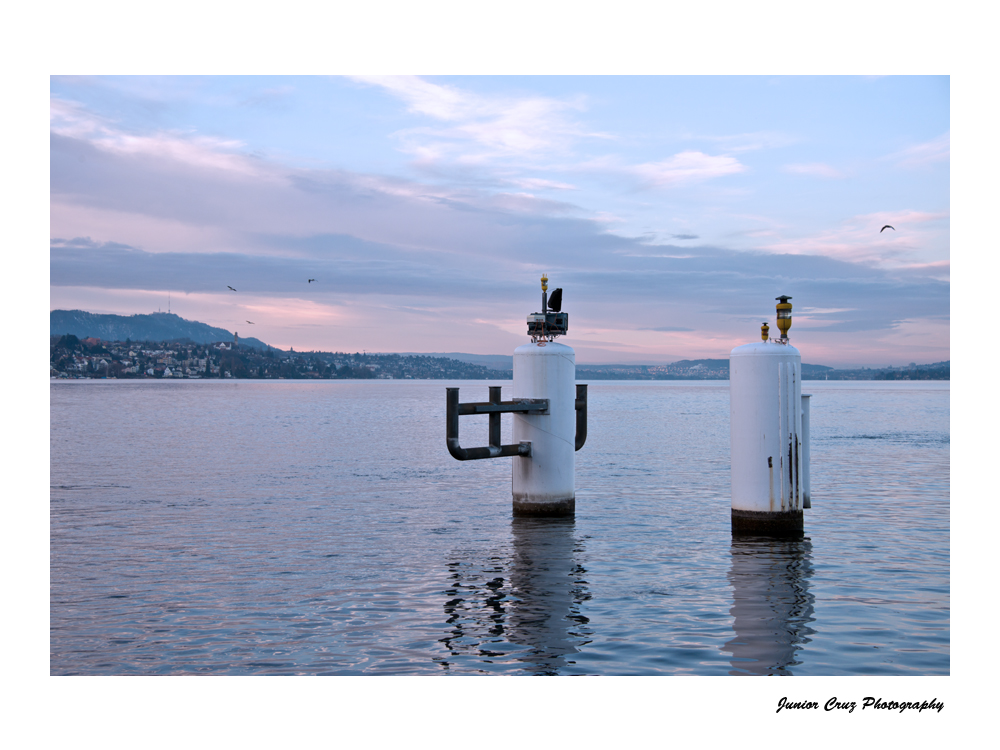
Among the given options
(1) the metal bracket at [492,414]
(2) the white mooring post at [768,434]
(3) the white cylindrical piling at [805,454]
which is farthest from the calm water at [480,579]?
(1) the metal bracket at [492,414]

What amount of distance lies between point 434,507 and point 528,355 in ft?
18.6

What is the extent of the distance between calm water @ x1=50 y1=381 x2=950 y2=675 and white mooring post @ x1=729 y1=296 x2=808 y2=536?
546 mm

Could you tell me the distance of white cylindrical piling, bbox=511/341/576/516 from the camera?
671 inches

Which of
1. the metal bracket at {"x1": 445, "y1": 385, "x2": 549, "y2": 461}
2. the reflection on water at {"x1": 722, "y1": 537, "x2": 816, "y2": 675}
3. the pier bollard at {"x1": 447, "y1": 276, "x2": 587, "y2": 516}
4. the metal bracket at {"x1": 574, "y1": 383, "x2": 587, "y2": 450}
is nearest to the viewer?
the reflection on water at {"x1": 722, "y1": 537, "x2": 816, "y2": 675}

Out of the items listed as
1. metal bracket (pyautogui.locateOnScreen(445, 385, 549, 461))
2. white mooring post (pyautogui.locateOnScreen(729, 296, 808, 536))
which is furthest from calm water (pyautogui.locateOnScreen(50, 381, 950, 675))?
metal bracket (pyautogui.locateOnScreen(445, 385, 549, 461))

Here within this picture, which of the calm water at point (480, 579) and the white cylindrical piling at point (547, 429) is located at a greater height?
the white cylindrical piling at point (547, 429)

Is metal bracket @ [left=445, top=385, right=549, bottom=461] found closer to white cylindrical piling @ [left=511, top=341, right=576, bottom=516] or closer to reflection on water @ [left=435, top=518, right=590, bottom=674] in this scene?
white cylindrical piling @ [left=511, top=341, right=576, bottom=516]

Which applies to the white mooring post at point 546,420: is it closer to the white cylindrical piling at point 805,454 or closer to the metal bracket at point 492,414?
the metal bracket at point 492,414

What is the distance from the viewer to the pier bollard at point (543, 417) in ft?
55.7

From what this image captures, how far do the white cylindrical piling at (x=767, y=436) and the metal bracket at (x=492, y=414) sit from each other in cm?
410

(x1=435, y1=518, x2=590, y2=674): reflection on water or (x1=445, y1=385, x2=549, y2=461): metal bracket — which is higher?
(x1=445, y1=385, x2=549, y2=461): metal bracket
